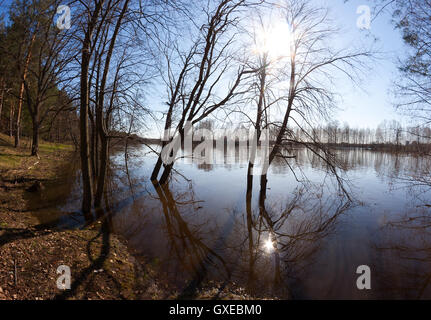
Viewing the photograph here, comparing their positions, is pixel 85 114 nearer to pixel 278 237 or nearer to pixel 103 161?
pixel 103 161

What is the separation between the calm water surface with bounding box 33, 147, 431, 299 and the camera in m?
4.17

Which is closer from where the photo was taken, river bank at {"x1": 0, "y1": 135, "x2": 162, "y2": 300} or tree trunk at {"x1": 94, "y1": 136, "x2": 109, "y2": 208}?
river bank at {"x1": 0, "y1": 135, "x2": 162, "y2": 300}

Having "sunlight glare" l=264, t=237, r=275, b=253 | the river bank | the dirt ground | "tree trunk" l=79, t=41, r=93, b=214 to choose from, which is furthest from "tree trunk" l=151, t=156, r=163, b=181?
"sunlight glare" l=264, t=237, r=275, b=253

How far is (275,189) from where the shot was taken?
11852 millimetres

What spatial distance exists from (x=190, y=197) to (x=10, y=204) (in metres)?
6.44

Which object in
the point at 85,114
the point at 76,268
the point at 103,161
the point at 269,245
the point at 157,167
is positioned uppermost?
the point at 85,114

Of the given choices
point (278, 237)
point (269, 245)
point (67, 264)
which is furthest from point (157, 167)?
point (67, 264)

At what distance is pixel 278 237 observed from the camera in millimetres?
6180

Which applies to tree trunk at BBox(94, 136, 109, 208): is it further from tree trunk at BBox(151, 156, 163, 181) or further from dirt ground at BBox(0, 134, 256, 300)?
tree trunk at BBox(151, 156, 163, 181)

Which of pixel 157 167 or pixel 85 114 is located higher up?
pixel 85 114

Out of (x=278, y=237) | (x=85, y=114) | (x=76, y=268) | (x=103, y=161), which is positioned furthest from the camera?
(x=103, y=161)

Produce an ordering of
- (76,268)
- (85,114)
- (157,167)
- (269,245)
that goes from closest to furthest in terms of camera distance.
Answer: (76,268), (269,245), (85,114), (157,167)

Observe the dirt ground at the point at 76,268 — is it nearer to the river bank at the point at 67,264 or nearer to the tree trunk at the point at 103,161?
the river bank at the point at 67,264

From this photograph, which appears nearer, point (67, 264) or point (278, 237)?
point (67, 264)
